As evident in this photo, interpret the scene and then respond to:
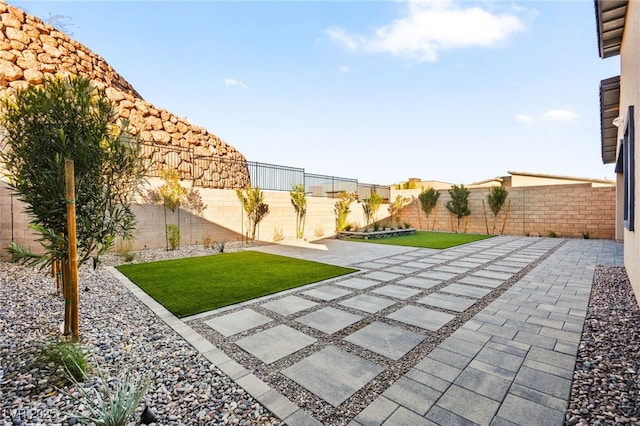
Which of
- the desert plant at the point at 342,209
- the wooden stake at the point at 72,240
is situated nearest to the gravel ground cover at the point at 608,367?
the wooden stake at the point at 72,240

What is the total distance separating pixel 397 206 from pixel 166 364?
45.4 feet

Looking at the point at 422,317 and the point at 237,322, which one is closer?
the point at 237,322

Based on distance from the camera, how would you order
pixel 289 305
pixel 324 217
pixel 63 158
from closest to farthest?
pixel 63 158
pixel 289 305
pixel 324 217

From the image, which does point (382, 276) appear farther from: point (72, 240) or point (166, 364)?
point (72, 240)

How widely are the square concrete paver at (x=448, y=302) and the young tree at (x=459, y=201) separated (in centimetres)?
999

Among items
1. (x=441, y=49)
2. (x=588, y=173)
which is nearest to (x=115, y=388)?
(x=441, y=49)

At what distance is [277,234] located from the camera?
33.3 feet

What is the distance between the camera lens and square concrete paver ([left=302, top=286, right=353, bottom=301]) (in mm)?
3708

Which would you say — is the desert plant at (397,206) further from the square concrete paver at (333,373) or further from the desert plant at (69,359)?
the desert plant at (69,359)

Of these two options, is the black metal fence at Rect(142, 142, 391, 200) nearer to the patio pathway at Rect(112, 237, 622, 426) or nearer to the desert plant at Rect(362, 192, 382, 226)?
the desert plant at Rect(362, 192, 382, 226)

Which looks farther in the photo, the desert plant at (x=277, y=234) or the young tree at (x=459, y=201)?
the young tree at (x=459, y=201)

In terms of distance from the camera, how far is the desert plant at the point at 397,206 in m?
14.7

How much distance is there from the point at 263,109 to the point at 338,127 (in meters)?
3.53

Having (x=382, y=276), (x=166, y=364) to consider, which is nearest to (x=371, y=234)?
(x=382, y=276)
